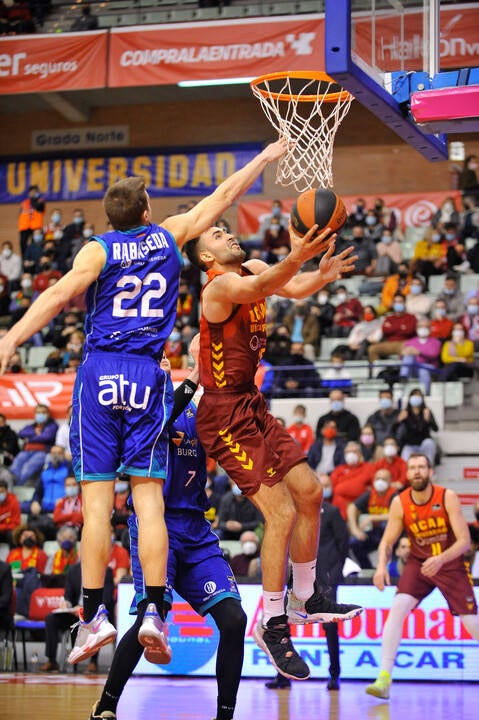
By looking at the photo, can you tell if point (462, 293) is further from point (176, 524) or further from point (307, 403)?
point (176, 524)

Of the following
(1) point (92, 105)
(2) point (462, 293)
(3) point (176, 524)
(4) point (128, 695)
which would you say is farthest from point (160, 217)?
(3) point (176, 524)

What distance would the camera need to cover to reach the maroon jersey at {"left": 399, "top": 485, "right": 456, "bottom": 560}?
1045cm

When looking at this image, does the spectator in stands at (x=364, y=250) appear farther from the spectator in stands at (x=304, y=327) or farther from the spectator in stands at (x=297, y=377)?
the spectator in stands at (x=297, y=377)

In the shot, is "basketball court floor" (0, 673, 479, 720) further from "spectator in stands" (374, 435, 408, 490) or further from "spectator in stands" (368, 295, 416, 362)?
"spectator in stands" (368, 295, 416, 362)

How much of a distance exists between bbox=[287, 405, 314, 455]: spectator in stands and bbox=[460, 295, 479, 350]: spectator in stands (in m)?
3.57

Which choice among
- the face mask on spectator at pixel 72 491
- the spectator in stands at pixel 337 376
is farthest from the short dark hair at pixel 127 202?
the spectator in stands at pixel 337 376

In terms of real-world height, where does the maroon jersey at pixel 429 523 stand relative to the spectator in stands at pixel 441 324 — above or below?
below

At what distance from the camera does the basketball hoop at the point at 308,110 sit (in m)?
7.48

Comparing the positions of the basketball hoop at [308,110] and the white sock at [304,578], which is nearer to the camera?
the white sock at [304,578]

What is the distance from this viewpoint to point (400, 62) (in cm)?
734

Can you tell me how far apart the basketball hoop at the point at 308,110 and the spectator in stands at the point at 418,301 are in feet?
39.3

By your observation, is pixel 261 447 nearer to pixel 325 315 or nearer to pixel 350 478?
pixel 350 478

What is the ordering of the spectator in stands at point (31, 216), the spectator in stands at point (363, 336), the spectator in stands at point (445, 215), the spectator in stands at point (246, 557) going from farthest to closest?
the spectator in stands at point (31, 216)
the spectator in stands at point (445, 215)
the spectator in stands at point (363, 336)
the spectator in stands at point (246, 557)

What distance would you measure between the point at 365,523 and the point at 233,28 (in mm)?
10846
